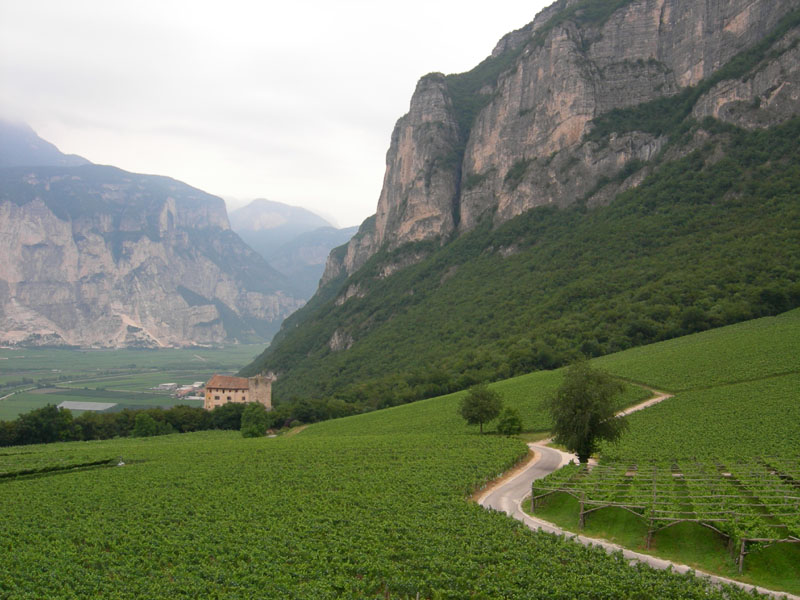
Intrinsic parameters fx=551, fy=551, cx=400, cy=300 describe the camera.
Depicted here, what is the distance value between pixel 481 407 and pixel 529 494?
77.5 ft

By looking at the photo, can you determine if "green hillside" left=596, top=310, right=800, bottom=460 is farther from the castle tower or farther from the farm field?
the castle tower

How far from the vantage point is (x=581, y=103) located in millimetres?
133375

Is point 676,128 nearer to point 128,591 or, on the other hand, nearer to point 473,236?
point 473,236

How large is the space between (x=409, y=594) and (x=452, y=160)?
165 meters

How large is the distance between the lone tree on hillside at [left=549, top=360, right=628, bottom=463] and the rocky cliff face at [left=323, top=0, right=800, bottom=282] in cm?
9298

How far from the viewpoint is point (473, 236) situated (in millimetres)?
149250

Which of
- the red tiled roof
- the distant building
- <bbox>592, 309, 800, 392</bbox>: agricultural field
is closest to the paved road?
<bbox>592, 309, 800, 392</bbox>: agricultural field

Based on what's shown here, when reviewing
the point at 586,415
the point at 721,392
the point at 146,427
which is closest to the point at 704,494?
the point at 586,415

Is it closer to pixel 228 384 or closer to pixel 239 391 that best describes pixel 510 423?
pixel 239 391

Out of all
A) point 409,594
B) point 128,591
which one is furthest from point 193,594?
point 409,594

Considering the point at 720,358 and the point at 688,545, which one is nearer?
the point at 688,545

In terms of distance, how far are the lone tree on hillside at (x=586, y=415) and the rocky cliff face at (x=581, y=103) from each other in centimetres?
9298

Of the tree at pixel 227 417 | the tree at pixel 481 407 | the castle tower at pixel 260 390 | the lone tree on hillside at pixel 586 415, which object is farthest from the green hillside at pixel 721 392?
the castle tower at pixel 260 390

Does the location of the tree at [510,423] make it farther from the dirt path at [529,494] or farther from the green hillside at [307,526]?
the dirt path at [529,494]
